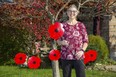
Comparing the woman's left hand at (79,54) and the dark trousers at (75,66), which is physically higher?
the woman's left hand at (79,54)

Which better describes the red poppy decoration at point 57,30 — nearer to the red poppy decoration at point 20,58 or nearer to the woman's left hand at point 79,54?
the woman's left hand at point 79,54

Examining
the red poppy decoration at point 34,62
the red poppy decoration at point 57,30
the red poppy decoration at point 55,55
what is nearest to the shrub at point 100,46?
the red poppy decoration at point 34,62

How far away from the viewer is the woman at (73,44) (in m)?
6.92

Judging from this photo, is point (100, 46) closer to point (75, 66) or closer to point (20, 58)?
point (20, 58)

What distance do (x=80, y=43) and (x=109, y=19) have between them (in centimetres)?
1048

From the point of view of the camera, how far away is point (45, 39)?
42.7 feet

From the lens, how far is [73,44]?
693cm

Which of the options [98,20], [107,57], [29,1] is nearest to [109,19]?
[98,20]

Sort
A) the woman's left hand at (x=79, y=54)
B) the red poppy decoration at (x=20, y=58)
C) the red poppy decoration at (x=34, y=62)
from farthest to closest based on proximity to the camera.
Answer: the red poppy decoration at (x=34, y=62), the red poppy decoration at (x=20, y=58), the woman's left hand at (x=79, y=54)

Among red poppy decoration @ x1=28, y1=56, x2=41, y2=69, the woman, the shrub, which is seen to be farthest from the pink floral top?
the shrub

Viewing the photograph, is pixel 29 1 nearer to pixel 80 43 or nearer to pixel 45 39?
pixel 80 43

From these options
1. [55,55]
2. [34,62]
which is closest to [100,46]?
[34,62]

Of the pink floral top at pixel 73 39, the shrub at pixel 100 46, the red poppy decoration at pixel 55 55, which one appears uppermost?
the pink floral top at pixel 73 39

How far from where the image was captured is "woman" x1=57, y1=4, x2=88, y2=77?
272 inches
